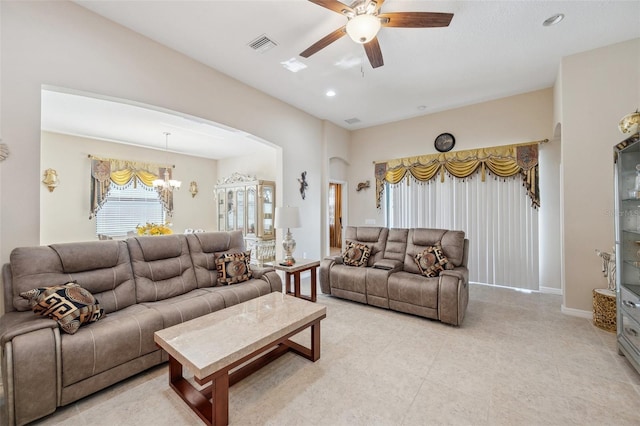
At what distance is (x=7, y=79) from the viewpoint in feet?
7.04

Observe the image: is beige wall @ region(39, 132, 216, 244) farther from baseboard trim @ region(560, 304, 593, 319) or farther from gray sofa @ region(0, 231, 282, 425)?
baseboard trim @ region(560, 304, 593, 319)

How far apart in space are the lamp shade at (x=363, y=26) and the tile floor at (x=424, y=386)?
2751mm

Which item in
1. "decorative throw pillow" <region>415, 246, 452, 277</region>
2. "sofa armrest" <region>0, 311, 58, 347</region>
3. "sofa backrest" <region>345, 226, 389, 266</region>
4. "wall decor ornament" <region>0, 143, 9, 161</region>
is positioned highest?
"wall decor ornament" <region>0, 143, 9, 161</region>

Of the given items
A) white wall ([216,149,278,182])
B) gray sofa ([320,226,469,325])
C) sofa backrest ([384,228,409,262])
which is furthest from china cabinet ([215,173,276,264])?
sofa backrest ([384,228,409,262])

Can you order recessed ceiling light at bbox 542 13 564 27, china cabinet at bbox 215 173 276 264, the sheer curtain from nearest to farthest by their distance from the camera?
recessed ceiling light at bbox 542 13 564 27, the sheer curtain, china cabinet at bbox 215 173 276 264

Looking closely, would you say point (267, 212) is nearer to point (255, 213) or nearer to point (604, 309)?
point (255, 213)

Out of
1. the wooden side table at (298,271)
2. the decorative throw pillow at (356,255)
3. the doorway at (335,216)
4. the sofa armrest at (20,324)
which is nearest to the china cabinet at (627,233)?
the decorative throw pillow at (356,255)

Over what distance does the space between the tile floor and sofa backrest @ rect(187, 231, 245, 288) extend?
3.21ft

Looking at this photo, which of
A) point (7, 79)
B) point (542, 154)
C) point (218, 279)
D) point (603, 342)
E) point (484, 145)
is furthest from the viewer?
point (484, 145)

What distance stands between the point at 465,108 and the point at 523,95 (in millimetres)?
847

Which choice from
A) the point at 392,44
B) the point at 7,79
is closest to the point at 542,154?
the point at 392,44

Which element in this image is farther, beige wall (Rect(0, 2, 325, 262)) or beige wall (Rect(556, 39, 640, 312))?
beige wall (Rect(556, 39, 640, 312))

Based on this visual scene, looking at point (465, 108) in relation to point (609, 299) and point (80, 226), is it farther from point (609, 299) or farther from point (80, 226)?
point (80, 226)

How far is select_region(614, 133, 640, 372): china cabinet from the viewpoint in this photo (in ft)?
7.32
